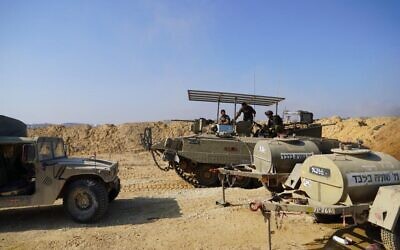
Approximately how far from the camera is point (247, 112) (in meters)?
13.2

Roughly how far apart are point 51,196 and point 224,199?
354cm

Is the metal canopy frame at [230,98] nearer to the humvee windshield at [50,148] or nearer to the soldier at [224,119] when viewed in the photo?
the soldier at [224,119]

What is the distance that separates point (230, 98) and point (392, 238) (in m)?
8.15

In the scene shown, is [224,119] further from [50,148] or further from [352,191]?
[352,191]

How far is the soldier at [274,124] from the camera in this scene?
1271 centimetres

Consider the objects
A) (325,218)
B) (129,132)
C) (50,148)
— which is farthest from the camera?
(129,132)

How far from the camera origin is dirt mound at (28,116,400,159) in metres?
25.8

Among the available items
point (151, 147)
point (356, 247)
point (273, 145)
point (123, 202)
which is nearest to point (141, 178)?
point (151, 147)

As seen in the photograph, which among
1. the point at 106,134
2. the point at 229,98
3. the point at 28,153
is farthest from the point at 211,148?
the point at 106,134

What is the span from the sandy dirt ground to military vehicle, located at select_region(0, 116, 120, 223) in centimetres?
41

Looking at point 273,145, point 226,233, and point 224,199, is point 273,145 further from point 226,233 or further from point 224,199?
point 226,233

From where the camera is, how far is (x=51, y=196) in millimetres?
7617

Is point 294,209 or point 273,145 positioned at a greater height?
point 273,145

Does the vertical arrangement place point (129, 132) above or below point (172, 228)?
above
